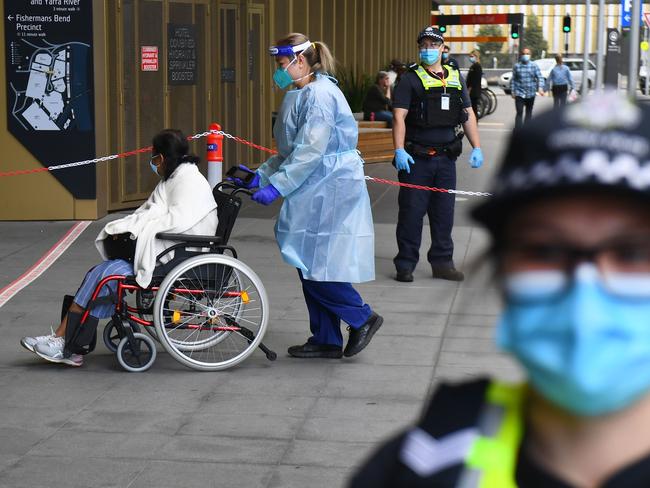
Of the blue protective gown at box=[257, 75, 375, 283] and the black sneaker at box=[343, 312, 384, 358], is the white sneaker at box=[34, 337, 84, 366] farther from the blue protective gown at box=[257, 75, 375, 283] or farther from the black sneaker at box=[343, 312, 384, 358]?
the black sneaker at box=[343, 312, 384, 358]

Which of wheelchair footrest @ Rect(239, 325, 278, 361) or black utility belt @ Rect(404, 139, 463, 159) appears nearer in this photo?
wheelchair footrest @ Rect(239, 325, 278, 361)

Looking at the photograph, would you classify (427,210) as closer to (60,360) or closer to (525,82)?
(60,360)

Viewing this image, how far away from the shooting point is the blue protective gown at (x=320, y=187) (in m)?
6.73

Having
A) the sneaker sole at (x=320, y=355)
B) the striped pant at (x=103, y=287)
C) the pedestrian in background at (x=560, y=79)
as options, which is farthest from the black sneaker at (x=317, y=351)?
the pedestrian in background at (x=560, y=79)

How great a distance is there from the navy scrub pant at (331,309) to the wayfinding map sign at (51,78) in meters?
5.91

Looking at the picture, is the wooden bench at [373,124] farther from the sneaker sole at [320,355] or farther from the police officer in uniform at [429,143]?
the sneaker sole at [320,355]

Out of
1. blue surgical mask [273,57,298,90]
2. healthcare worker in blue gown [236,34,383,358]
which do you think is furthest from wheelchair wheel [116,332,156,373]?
blue surgical mask [273,57,298,90]

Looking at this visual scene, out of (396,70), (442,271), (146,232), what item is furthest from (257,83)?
(146,232)

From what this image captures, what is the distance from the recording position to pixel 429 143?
928 centimetres

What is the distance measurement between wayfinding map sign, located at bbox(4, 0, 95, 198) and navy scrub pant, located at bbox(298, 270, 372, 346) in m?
5.91

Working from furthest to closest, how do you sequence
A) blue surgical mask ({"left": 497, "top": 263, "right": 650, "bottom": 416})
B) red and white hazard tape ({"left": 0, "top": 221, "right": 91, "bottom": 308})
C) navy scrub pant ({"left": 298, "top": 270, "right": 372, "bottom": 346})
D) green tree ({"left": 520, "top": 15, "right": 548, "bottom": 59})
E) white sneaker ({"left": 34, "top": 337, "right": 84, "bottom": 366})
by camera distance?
1. green tree ({"left": 520, "top": 15, "right": 548, "bottom": 59})
2. red and white hazard tape ({"left": 0, "top": 221, "right": 91, "bottom": 308})
3. navy scrub pant ({"left": 298, "top": 270, "right": 372, "bottom": 346})
4. white sneaker ({"left": 34, "top": 337, "right": 84, "bottom": 366})
5. blue surgical mask ({"left": 497, "top": 263, "right": 650, "bottom": 416})

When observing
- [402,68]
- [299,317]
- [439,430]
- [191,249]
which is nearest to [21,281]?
[299,317]

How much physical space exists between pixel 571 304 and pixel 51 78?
37.7 feet

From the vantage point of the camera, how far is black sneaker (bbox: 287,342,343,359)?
22.6 feet
